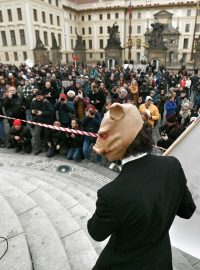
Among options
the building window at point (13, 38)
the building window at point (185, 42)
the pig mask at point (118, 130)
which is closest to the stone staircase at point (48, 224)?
the pig mask at point (118, 130)

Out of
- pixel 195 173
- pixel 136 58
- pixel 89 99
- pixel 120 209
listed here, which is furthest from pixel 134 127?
pixel 136 58

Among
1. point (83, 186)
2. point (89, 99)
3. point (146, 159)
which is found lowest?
point (83, 186)

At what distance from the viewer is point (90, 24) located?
205 feet

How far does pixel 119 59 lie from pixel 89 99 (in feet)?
88.6

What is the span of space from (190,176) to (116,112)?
156 cm

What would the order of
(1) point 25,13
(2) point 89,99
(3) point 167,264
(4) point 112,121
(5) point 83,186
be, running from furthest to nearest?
(1) point 25,13
(2) point 89,99
(5) point 83,186
(3) point 167,264
(4) point 112,121

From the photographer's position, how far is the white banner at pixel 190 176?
8.43ft

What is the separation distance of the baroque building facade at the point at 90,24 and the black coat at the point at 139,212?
128 feet

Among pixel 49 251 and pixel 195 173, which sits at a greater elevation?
pixel 195 173

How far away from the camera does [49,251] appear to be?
2916 mm

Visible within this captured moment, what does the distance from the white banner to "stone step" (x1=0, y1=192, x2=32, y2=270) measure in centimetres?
168

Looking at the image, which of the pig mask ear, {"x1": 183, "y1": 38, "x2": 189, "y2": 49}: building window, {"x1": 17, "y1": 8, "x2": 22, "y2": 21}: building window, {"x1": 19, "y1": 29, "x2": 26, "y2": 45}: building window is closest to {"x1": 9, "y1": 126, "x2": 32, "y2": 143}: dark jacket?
the pig mask ear

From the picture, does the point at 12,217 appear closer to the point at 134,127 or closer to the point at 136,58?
Result: the point at 134,127

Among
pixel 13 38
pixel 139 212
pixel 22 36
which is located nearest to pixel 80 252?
pixel 139 212
